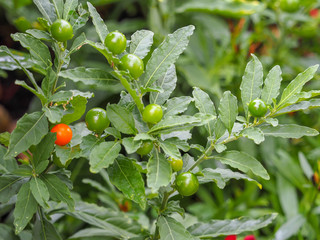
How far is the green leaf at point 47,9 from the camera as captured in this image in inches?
20.4

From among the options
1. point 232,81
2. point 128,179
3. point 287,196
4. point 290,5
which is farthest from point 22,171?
point 290,5

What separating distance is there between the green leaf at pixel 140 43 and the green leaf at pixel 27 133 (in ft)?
0.50

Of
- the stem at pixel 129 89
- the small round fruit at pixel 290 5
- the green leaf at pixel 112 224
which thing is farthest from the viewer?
the small round fruit at pixel 290 5

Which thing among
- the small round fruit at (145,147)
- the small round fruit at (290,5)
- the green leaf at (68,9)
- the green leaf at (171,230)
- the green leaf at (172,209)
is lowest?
the small round fruit at (290,5)

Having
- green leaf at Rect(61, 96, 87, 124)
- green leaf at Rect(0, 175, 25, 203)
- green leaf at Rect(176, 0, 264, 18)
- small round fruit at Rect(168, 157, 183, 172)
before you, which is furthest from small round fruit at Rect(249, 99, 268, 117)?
green leaf at Rect(176, 0, 264, 18)

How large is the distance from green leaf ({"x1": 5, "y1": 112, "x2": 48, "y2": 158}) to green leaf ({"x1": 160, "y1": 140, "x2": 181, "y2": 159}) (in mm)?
155

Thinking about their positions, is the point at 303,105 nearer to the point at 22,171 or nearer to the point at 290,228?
the point at 22,171

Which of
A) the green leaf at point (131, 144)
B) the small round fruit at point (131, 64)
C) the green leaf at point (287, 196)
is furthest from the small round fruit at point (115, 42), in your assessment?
the green leaf at point (287, 196)

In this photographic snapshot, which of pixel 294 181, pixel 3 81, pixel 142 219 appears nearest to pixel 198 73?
pixel 294 181

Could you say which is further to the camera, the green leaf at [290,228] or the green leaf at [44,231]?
the green leaf at [290,228]

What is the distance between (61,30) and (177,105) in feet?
0.59

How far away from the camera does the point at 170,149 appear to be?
19.2 inches

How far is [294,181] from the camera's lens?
1138 millimetres

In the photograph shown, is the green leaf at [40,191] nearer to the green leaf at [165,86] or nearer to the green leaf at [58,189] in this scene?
the green leaf at [58,189]
